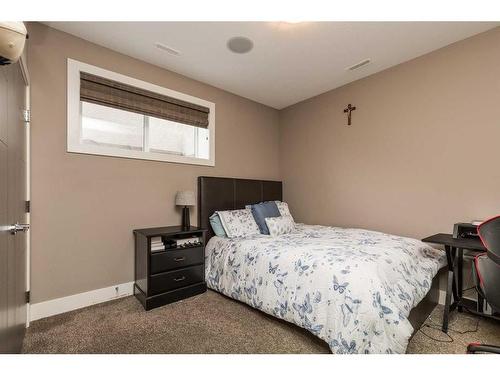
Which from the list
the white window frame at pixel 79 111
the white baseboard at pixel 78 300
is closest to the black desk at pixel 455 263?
the white window frame at pixel 79 111

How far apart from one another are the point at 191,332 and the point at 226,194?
1.77m

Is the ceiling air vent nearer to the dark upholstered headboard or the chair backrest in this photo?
the dark upholstered headboard

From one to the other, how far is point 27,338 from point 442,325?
10.5 ft

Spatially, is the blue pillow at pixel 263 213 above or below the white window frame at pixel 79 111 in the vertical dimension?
below

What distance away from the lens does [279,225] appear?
290cm

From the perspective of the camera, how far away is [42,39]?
84.7 inches

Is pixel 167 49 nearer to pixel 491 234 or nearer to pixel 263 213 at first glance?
pixel 263 213

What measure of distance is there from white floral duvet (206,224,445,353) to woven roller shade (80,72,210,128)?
1.65 meters

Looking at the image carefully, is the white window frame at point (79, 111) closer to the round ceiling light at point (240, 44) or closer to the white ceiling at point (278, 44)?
the white ceiling at point (278, 44)

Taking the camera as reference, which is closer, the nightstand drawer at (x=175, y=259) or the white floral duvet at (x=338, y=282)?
the white floral duvet at (x=338, y=282)

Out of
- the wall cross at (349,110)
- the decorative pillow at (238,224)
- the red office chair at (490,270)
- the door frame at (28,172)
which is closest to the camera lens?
the red office chair at (490,270)

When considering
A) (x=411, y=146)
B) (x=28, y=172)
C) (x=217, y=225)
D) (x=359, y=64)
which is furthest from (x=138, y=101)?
(x=411, y=146)

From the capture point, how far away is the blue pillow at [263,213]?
9.82 feet

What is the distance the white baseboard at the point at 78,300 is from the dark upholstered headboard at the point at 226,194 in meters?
1.05
